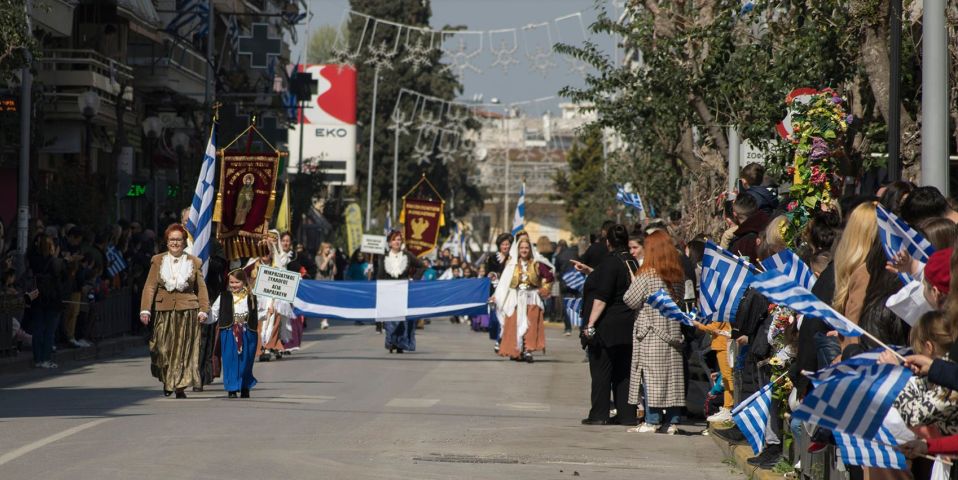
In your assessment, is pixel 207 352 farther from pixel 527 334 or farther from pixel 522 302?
pixel 527 334

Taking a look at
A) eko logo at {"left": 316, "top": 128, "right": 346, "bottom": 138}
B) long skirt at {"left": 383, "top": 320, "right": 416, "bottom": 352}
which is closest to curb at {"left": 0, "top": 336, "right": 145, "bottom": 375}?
long skirt at {"left": 383, "top": 320, "right": 416, "bottom": 352}

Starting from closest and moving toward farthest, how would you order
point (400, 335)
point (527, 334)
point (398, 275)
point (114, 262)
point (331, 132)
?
point (527, 334)
point (400, 335)
point (398, 275)
point (114, 262)
point (331, 132)

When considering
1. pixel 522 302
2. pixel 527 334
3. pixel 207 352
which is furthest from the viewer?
pixel 527 334

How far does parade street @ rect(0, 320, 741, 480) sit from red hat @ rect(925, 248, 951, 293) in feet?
16.2

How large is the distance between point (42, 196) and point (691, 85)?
579 inches

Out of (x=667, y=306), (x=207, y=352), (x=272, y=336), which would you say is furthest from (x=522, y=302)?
(x=667, y=306)

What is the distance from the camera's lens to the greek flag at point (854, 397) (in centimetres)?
706

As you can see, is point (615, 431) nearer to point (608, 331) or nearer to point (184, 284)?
point (608, 331)

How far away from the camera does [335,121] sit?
303ft

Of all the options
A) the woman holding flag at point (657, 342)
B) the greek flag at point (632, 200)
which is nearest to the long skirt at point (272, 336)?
the woman holding flag at point (657, 342)

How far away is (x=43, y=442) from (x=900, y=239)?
7080mm

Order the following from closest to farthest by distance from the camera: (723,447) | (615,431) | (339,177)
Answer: (723,447), (615,431), (339,177)

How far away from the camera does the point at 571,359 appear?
28.3 meters

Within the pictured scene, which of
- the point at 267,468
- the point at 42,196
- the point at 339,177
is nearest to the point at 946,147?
the point at 267,468
